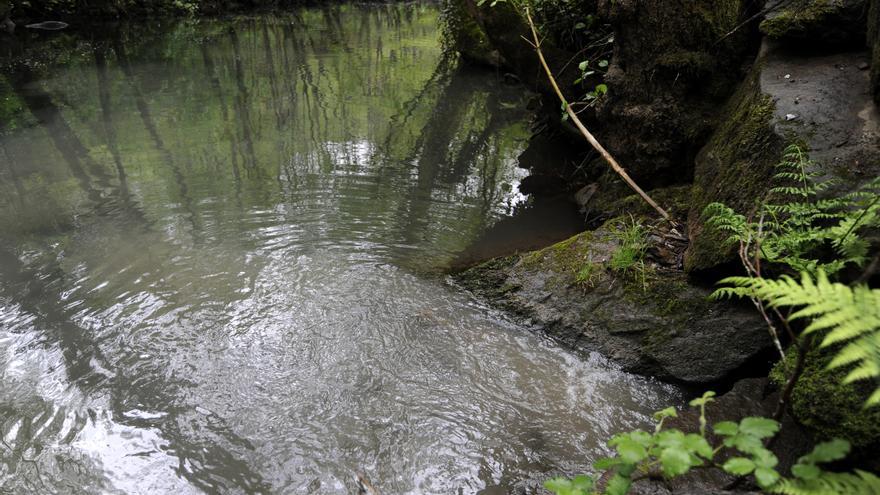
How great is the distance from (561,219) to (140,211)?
516 cm

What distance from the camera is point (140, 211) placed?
21.7 feet

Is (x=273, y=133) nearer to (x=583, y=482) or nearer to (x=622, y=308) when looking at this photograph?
(x=622, y=308)

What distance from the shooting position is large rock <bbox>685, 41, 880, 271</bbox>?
11.1ft

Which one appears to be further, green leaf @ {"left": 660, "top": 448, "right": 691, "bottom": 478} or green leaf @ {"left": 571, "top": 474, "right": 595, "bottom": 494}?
green leaf @ {"left": 571, "top": 474, "right": 595, "bottom": 494}

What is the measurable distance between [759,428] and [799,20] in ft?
11.8

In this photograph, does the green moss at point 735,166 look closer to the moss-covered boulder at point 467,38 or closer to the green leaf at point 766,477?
the green leaf at point 766,477

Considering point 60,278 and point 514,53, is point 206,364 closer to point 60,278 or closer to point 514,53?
point 60,278

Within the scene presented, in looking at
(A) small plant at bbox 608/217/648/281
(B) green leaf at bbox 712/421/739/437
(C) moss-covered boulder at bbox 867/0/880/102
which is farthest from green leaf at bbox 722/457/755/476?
(C) moss-covered boulder at bbox 867/0/880/102

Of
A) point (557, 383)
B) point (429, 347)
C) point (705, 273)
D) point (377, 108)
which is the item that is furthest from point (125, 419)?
point (377, 108)

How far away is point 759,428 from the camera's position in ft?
6.26

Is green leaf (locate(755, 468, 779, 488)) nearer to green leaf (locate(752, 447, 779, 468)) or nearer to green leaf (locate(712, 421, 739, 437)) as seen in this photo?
green leaf (locate(752, 447, 779, 468))

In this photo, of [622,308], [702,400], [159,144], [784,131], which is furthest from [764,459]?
[159,144]

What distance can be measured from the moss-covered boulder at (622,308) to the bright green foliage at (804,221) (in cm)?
63

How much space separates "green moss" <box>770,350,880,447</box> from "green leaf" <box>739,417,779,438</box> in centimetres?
70
